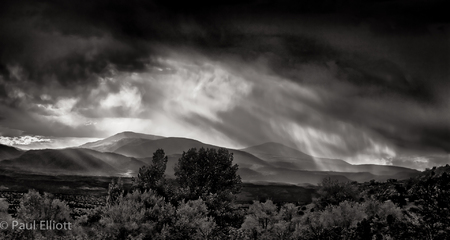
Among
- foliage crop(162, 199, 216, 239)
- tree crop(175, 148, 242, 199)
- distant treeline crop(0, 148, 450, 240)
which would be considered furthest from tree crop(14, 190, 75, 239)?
tree crop(175, 148, 242, 199)

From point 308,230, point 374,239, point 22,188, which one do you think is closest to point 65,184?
point 22,188

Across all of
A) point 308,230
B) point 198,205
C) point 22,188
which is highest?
point 198,205

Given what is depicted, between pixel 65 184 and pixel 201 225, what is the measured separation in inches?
6763

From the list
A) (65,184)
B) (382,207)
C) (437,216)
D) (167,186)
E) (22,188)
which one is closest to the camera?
(437,216)

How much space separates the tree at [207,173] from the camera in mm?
63062

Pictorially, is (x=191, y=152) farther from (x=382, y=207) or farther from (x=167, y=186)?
(x=382, y=207)

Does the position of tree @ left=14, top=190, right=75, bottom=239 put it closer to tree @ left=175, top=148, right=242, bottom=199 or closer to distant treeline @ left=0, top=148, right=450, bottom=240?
distant treeline @ left=0, top=148, right=450, bottom=240

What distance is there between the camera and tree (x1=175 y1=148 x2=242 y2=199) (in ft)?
207

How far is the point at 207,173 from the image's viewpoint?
65.5 m

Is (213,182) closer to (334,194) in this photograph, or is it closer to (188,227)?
(188,227)

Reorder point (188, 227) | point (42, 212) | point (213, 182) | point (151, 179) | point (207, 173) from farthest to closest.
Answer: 1. point (151, 179)
2. point (207, 173)
3. point (213, 182)
4. point (42, 212)
5. point (188, 227)

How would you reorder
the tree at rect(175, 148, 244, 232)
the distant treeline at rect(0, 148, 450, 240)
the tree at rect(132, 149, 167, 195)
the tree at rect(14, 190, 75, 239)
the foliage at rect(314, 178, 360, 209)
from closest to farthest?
1. the distant treeline at rect(0, 148, 450, 240)
2. the tree at rect(14, 190, 75, 239)
3. the tree at rect(175, 148, 244, 232)
4. the tree at rect(132, 149, 167, 195)
5. the foliage at rect(314, 178, 360, 209)

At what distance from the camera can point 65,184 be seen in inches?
7352

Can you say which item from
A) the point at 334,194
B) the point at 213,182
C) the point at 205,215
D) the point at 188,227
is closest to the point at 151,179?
the point at 213,182
